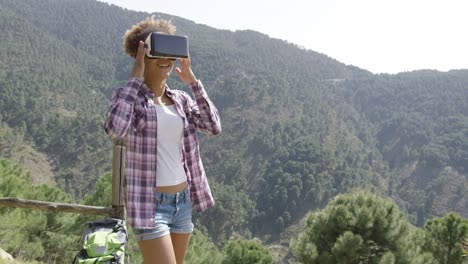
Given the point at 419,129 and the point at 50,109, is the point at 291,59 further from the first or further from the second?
the point at 50,109

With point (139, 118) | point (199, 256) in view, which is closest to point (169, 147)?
point (139, 118)

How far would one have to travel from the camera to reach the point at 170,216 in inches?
80.0

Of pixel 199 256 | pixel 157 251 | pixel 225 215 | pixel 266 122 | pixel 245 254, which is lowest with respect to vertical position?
pixel 225 215

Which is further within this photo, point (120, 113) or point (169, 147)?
point (169, 147)

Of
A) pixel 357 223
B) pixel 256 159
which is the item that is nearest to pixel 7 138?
pixel 256 159

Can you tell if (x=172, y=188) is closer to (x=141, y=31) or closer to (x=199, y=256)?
(x=141, y=31)

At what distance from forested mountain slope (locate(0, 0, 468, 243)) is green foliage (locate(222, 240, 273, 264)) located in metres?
38.5

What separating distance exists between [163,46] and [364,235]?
24.4 ft

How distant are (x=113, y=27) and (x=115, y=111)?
151447 millimetres

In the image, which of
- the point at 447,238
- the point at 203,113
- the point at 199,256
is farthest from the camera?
the point at 199,256

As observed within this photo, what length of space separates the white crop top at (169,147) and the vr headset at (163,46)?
23 centimetres

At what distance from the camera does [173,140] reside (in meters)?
2.05

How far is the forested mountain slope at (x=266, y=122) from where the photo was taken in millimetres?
70125

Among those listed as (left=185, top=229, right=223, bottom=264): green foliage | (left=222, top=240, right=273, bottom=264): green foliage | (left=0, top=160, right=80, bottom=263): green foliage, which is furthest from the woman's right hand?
(left=222, top=240, right=273, bottom=264): green foliage
